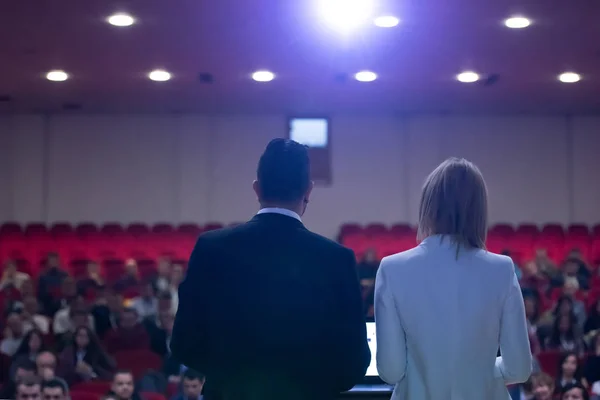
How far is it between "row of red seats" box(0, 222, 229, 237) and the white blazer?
10.7 metres

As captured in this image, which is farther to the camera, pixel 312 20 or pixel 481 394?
pixel 312 20

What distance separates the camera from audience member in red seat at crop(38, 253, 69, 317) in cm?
979

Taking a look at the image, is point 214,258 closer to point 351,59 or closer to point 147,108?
point 351,59

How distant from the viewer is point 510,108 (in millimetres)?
13695

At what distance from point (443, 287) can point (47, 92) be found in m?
10.7

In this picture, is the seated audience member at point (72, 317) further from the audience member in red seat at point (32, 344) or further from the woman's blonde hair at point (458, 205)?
the woman's blonde hair at point (458, 205)

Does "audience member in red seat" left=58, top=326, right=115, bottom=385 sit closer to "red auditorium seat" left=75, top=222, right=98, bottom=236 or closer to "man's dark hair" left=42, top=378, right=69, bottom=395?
"man's dark hair" left=42, top=378, right=69, bottom=395

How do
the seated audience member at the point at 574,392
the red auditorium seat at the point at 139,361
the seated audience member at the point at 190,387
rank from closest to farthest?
the seated audience member at the point at 574,392, the seated audience member at the point at 190,387, the red auditorium seat at the point at 139,361

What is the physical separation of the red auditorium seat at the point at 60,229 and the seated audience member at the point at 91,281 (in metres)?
1.79

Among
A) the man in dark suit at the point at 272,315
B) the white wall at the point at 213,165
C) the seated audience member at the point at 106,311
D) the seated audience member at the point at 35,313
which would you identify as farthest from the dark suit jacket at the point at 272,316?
the white wall at the point at 213,165

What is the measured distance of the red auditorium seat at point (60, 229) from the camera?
1302 centimetres

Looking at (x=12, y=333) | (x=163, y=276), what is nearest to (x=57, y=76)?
(x=163, y=276)

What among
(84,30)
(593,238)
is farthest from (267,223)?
(593,238)

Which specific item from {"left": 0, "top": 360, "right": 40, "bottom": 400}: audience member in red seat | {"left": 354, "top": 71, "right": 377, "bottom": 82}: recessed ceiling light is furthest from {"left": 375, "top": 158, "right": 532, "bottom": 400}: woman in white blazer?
{"left": 354, "top": 71, "right": 377, "bottom": 82}: recessed ceiling light
